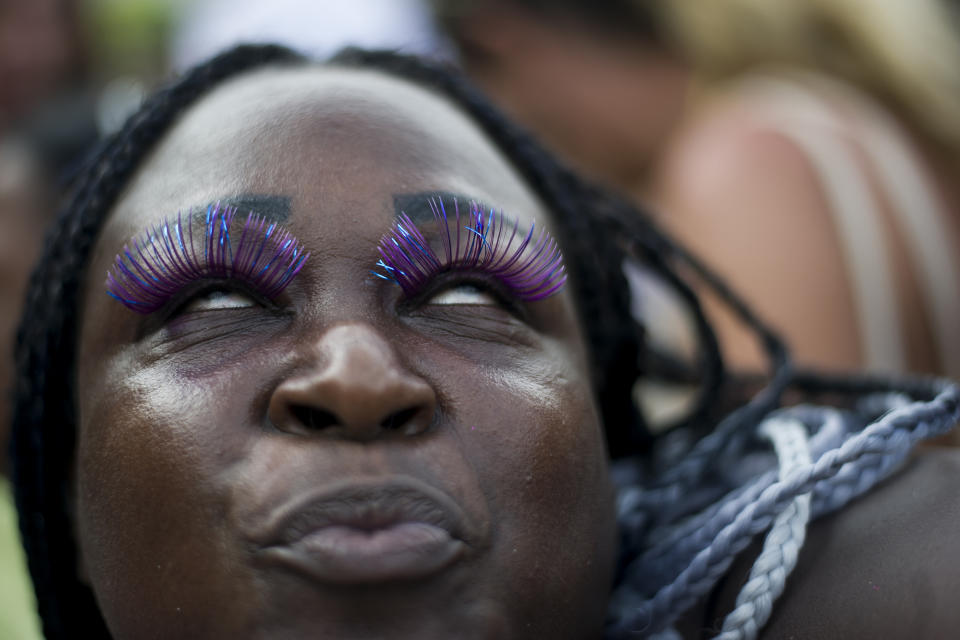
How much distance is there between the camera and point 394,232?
145 cm

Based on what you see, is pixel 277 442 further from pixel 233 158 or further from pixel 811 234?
pixel 811 234

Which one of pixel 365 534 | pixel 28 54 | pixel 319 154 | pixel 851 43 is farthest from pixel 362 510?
pixel 28 54

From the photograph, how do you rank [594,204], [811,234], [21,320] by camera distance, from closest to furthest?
[21,320] → [594,204] → [811,234]

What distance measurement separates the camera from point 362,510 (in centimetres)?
124

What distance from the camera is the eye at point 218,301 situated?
147 cm

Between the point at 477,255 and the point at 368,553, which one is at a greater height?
the point at 477,255

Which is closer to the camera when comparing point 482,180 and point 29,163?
point 482,180

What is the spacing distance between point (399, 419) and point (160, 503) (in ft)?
1.11

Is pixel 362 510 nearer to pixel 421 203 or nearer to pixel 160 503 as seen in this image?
pixel 160 503

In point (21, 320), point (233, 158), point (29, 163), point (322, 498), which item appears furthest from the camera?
point (29, 163)

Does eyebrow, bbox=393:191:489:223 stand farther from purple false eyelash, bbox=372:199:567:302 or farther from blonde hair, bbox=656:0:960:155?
blonde hair, bbox=656:0:960:155

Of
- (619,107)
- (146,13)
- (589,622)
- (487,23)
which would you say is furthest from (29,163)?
(146,13)

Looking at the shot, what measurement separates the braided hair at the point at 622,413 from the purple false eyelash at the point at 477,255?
25cm

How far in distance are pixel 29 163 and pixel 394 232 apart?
7.77ft
